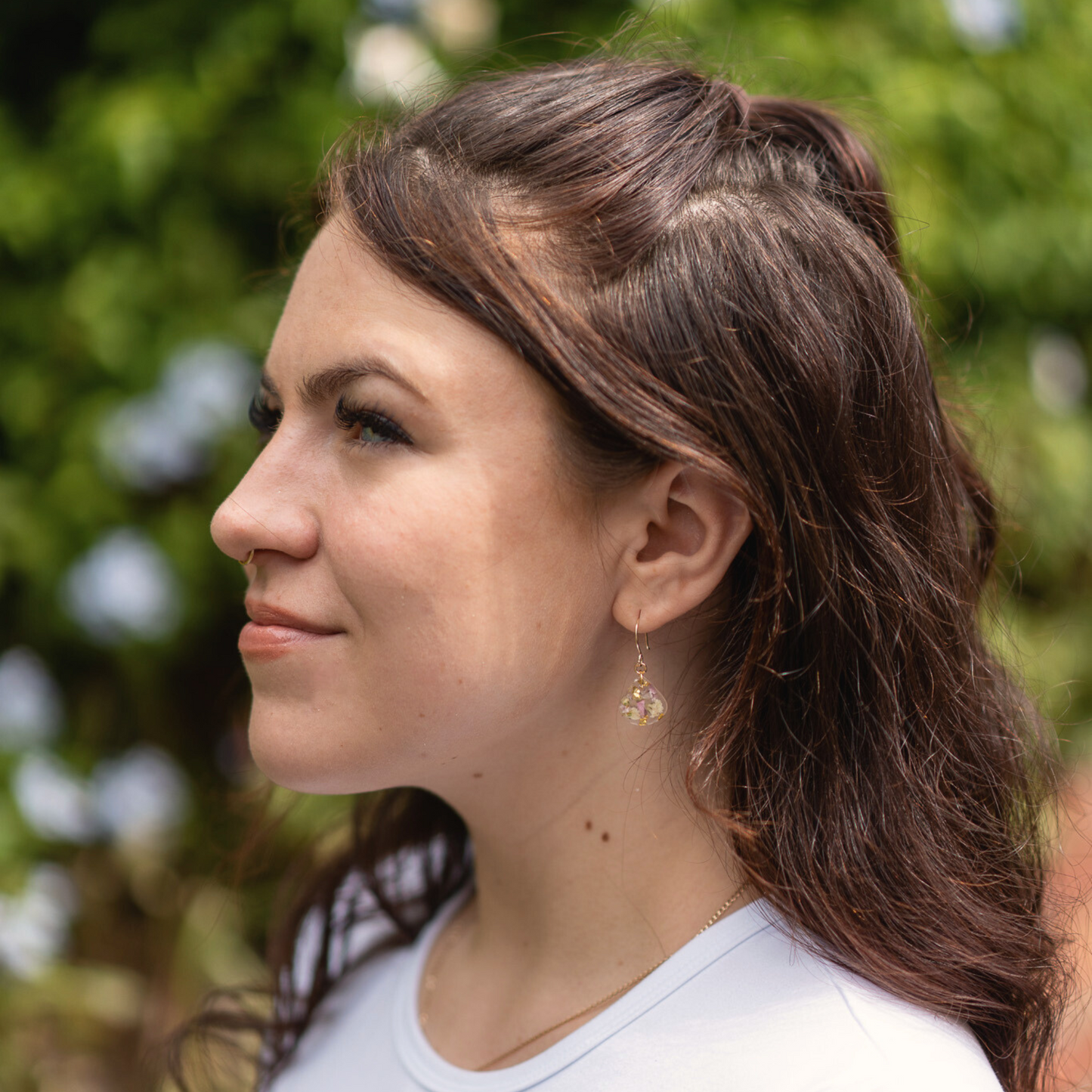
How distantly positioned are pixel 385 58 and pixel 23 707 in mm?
1751

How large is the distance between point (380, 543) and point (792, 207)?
66 centimetres

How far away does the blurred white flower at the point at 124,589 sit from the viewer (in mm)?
2623

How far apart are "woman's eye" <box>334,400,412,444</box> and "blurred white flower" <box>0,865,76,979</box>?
180cm

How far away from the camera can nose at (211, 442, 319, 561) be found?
1.31 metres

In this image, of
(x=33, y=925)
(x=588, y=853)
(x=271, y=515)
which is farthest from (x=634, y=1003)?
(x=33, y=925)

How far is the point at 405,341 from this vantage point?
4.16 ft

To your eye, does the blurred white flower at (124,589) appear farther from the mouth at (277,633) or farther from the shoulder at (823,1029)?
the shoulder at (823,1029)

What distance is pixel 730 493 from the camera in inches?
51.9

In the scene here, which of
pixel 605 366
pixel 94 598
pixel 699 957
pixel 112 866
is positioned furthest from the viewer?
pixel 112 866

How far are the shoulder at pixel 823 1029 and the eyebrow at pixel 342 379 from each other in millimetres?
776

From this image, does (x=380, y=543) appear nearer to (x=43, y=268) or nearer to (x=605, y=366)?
(x=605, y=366)

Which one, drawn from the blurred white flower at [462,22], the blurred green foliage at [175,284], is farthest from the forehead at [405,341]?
the blurred white flower at [462,22]

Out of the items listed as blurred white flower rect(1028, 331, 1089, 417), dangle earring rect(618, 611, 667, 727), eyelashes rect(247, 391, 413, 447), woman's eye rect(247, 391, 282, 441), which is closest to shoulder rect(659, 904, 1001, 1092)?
dangle earring rect(618, 611, 667, 727)

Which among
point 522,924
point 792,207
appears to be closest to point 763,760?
point 522,924
